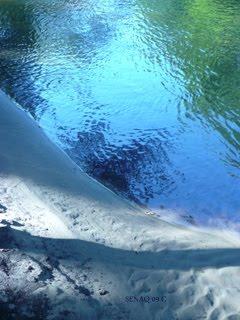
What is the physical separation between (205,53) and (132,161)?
7.18 m

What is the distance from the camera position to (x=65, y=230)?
668cm

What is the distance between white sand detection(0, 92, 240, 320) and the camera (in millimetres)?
5285

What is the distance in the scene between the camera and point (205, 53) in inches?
599

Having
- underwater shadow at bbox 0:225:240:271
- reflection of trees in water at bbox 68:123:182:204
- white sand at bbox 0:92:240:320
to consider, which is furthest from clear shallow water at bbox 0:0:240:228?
underwater shadow at bbox 0:225:240:271

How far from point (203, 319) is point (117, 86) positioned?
9.19 meters

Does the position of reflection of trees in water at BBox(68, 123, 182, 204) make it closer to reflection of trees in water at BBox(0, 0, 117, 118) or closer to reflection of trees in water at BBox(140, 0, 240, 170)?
reflection of trees in water at BBox(140, 0, 240, 170)

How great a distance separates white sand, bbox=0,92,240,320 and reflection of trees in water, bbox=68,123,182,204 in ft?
2.02

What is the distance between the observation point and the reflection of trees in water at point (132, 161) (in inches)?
349

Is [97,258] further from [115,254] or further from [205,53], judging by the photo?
[205,53]

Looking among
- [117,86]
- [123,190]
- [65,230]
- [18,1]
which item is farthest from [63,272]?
[18,1]

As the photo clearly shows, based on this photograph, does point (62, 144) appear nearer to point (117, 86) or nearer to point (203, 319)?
point (117, 86)

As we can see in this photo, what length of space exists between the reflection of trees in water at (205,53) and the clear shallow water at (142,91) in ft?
0.13

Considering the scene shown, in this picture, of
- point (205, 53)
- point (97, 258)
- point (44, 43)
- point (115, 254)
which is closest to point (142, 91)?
point (205, 53)

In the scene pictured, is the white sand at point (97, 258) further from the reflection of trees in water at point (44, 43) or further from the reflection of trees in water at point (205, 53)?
the reflection of trees in water at point (44, 43)
